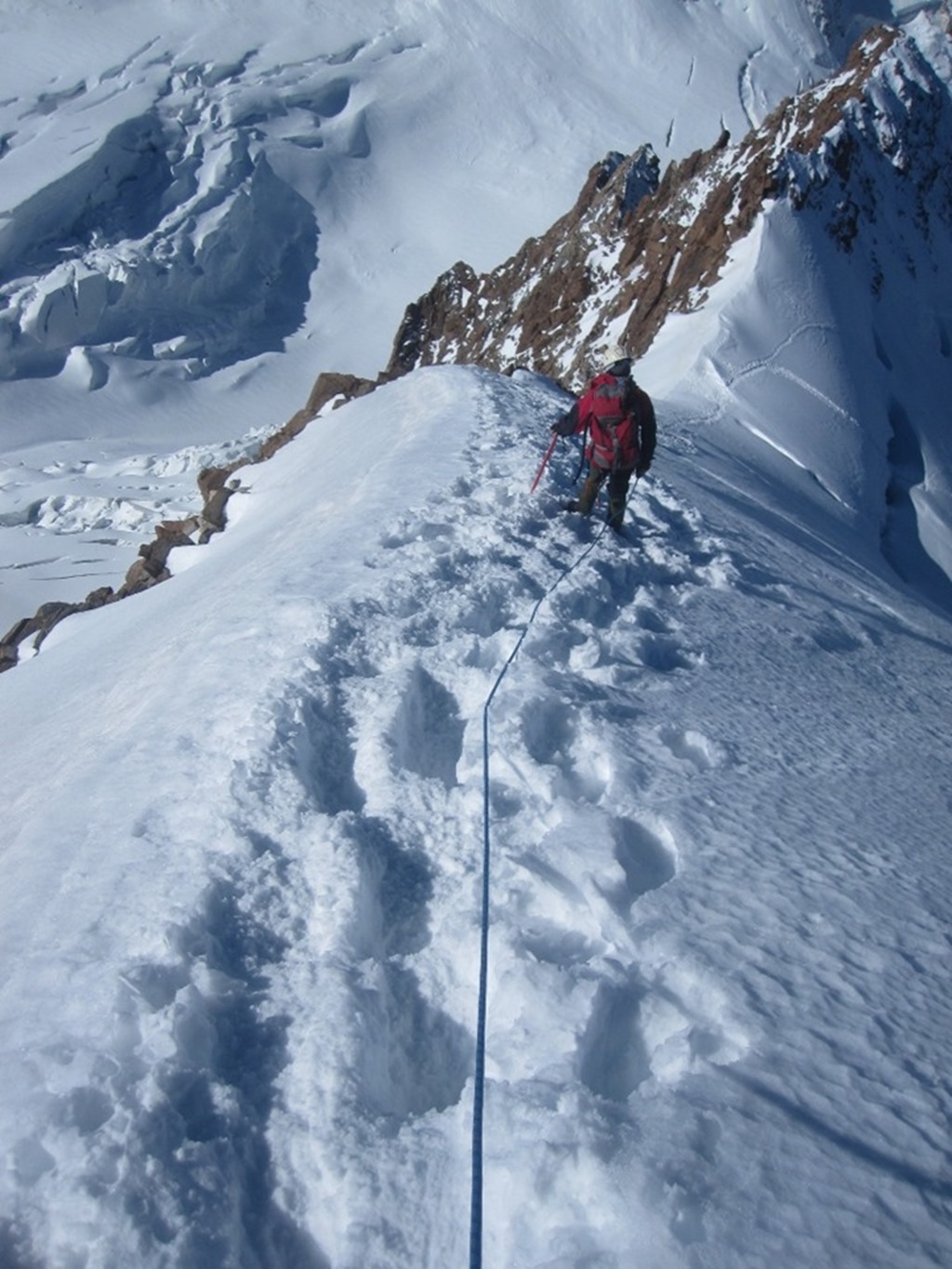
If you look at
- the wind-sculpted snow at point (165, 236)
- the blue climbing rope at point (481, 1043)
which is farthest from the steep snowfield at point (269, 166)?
the blue climbing rope at point (481, 1043)

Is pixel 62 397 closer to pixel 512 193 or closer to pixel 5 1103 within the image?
pixel 512 193

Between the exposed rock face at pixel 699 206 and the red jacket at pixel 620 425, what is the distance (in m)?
11.9

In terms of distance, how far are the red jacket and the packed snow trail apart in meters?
1.51

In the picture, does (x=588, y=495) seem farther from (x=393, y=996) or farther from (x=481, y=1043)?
(x=481, y=1043)

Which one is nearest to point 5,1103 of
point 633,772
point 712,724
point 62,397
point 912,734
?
point 633,772

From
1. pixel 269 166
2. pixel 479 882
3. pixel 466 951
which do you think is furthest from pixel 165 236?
pixel 466 951

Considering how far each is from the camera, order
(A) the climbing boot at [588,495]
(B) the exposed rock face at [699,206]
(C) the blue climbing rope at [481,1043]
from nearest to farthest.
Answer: (C) the blue climbing rope at [481,1043], (A) the climbing boot at [588,495], (B) the exposed rock face at [699,206]

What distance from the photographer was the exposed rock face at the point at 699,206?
2112 centimetres

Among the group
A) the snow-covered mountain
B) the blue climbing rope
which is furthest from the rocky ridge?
the blue climbing rope

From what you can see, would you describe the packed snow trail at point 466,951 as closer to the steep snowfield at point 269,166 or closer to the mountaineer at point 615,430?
the mountaineer at point 615,430

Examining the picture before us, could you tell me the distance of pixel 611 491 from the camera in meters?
7.09

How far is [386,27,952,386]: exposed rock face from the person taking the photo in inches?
832

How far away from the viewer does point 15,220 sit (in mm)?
52062

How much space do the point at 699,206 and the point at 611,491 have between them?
20.5 m
